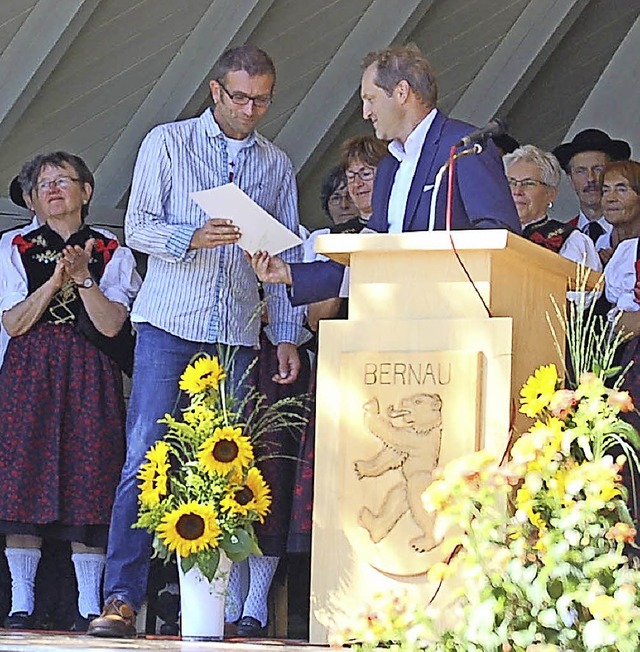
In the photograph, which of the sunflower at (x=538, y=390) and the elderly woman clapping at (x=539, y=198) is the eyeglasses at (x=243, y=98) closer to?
the elderly woman clapping at (x=539, y=198)

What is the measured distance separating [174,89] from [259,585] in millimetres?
2261

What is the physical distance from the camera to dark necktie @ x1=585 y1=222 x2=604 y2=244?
5402mm

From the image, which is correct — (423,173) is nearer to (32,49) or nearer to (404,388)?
(404,388)

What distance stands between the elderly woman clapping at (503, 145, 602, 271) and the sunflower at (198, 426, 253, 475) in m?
1.44

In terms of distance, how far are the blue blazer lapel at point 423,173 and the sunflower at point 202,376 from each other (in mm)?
562

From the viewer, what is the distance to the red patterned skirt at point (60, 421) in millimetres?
5117

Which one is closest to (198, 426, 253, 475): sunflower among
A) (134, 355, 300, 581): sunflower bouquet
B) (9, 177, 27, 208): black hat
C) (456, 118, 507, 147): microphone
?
(134, 355, 300, 581): sunflower bouquet

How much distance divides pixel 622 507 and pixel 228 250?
6.85 ft

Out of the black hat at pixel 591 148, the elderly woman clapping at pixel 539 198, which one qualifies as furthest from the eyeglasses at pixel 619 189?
the black hat at pixel 591 148

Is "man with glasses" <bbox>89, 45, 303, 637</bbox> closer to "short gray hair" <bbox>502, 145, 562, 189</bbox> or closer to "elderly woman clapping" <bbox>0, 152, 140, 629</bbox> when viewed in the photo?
"elderly woman clapping" <bbox>0, 152, 140, 629</bbox>

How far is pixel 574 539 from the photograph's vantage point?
8.68 ft

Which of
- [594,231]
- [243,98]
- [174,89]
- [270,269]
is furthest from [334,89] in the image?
[270,269]

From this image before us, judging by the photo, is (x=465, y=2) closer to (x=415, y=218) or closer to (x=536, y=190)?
(x=536, y=190)

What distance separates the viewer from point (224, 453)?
4.03 metres
